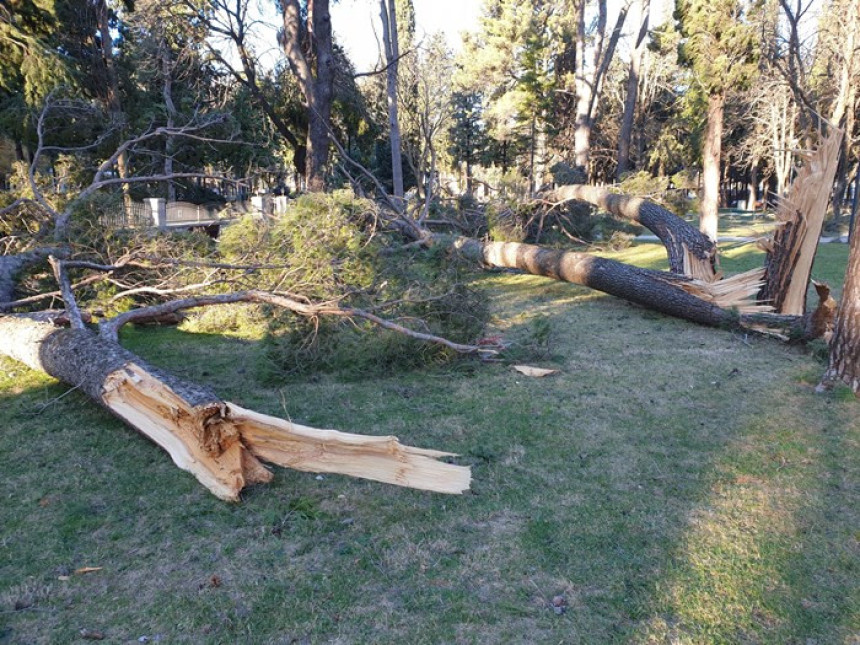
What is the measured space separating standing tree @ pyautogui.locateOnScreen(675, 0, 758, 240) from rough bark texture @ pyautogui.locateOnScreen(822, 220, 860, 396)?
9621 millimetres

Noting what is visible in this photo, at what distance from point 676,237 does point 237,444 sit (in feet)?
24.4

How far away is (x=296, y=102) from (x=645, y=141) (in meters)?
25.3

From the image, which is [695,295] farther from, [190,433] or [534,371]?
[190,433]

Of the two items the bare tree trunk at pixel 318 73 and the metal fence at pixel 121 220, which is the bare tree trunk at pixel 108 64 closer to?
the bare tree trunk at pixel 318 73

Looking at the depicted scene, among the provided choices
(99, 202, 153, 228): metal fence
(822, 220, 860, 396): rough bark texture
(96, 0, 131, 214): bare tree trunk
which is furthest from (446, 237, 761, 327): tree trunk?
(96, 0, 131, 214): bare tree trunk

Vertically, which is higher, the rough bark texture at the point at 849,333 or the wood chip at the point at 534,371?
the rough bark texture at the point at 849,333

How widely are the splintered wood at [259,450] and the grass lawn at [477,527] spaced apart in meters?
0.09

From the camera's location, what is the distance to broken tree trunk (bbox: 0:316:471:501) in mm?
3203

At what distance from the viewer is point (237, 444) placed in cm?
326

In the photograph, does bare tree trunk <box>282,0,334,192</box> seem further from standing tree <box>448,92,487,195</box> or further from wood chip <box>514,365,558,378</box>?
standing tree <box>448,92,487,195</box>

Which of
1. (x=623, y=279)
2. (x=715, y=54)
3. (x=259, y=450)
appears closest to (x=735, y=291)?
(x=623, y=279)

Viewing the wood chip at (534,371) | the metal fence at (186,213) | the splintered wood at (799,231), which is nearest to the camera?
the wood chip at (534,371)

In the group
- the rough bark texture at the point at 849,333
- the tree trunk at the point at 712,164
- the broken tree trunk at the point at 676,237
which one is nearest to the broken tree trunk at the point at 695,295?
the broken tree trunk at the point at 676,237

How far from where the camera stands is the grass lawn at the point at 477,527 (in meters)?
2.30
